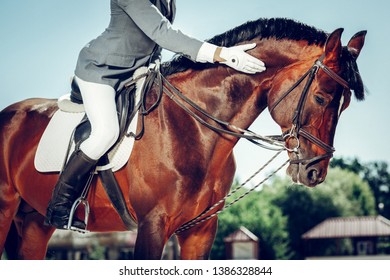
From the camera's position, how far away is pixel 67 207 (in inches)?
125

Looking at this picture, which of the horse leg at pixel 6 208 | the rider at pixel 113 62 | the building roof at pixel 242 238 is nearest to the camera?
the rider at pixel 113 62

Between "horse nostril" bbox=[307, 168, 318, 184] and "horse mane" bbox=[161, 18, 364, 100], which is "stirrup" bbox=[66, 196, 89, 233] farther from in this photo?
"horse nostril" bbox=[307, 168, 318, 184]

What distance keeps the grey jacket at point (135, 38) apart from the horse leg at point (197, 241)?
1042 mm

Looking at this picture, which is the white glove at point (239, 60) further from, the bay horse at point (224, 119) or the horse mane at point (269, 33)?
the horse mane at point (269, 33)

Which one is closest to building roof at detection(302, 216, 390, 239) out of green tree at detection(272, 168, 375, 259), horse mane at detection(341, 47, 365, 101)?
green tree at detection(272, 168, 375, 259)

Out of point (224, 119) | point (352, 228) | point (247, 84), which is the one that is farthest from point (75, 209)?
point (352, 228)

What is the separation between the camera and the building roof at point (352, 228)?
110ft

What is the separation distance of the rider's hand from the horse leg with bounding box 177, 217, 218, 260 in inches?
37.9

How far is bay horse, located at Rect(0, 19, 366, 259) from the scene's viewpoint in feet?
9.74

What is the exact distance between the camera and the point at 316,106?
117 inches

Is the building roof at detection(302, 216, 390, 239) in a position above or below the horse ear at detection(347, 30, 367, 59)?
above

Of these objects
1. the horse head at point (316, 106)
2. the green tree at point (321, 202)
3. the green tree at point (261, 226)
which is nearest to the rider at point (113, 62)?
the horse head at point (316, 106)

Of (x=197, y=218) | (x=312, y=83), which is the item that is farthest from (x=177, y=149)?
(x=312, y=83)

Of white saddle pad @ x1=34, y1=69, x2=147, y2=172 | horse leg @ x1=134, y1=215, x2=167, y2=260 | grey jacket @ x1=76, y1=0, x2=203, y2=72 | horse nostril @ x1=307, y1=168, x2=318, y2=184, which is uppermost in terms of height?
grey jacket @ x1=76, y1=0, x2=203, y2=72
